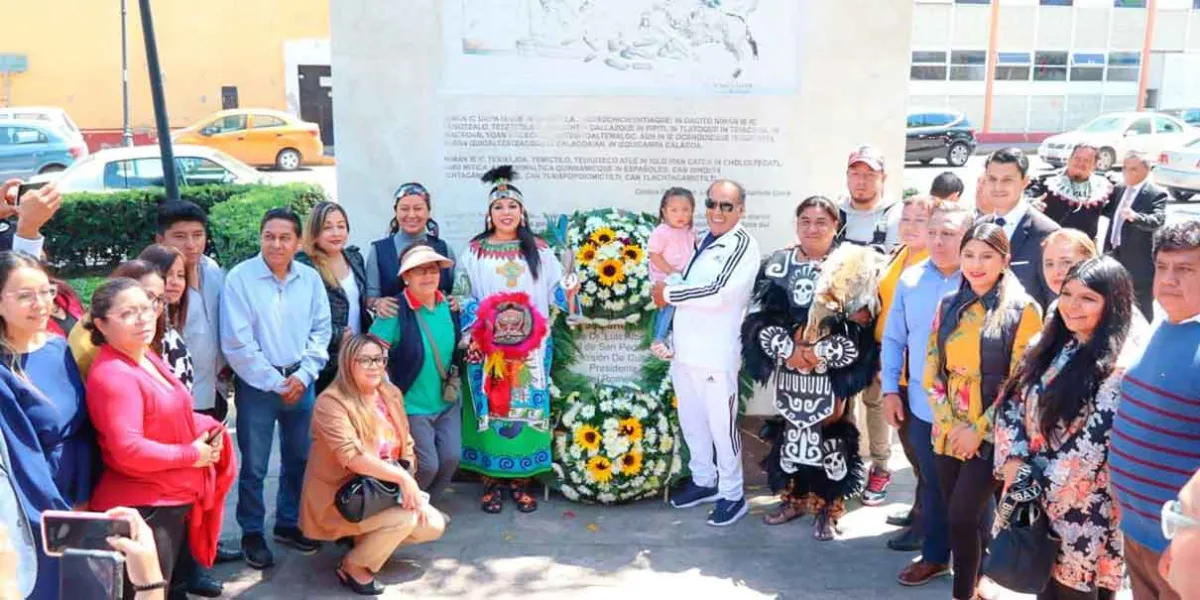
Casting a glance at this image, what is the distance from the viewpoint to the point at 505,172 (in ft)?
18.4

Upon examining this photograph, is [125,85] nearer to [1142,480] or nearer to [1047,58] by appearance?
[1142,480]

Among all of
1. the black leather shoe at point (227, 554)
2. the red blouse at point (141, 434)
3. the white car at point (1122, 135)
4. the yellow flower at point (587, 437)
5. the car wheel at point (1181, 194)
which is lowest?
the black leather shoe at point (227, 554)

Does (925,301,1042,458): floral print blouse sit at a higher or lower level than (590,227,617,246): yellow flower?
lower

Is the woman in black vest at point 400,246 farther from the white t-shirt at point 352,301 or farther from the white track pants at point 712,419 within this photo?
the white track pants at point 712,419

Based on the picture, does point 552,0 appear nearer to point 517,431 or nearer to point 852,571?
point 517,431

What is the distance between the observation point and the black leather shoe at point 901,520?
17.0 feet

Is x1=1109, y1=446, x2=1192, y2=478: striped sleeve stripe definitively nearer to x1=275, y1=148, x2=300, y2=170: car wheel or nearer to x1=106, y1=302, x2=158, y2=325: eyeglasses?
x1=106, y1=302, x2=158, y2=325: eyeglasses

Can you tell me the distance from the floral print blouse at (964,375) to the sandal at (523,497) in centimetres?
234

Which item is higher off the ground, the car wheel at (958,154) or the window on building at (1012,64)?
the window on building at (1012,64)

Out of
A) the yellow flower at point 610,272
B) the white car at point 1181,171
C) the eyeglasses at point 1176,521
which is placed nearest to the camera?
the eyeglasses at point 1176,521

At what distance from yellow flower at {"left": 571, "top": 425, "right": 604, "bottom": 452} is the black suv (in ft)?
68.6

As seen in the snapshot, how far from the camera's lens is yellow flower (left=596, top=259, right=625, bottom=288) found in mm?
5699

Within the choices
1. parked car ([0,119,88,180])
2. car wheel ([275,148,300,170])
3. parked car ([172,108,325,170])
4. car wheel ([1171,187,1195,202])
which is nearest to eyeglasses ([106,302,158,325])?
parked car ([0,119,88,180])

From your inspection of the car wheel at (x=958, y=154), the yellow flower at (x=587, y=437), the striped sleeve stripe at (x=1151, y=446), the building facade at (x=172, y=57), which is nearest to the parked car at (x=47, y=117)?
the building facade at (x=172, y=57)
